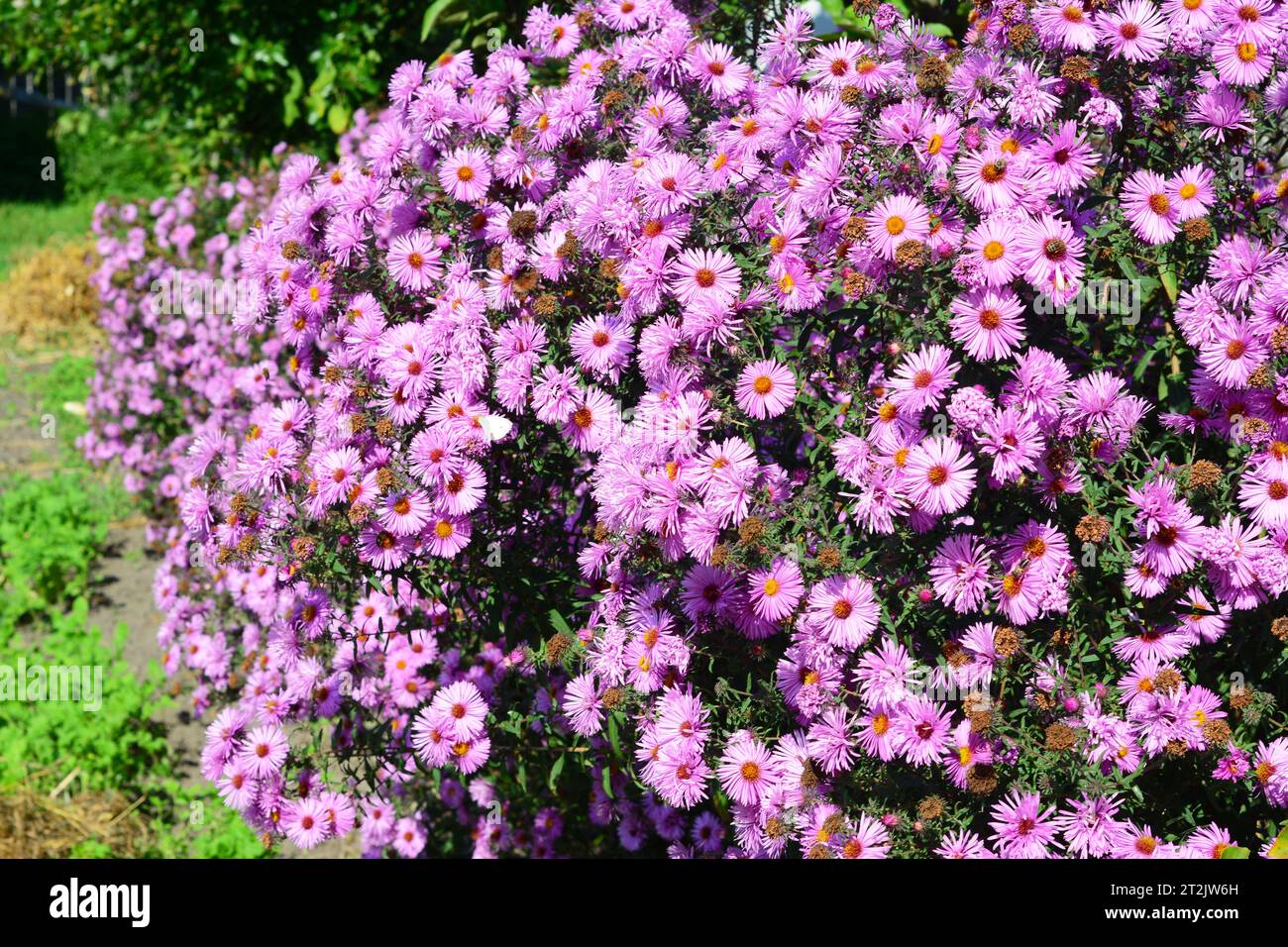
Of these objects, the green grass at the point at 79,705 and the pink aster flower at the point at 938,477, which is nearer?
the pink aster flower at the point at 938,477

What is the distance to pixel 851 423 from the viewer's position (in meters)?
1.99

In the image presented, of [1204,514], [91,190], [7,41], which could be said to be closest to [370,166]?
[1204,514]

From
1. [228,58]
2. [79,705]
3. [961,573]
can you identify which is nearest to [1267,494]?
[961,573]

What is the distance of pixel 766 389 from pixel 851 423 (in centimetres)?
16

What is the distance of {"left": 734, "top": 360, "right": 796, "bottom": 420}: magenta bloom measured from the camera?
1.99m

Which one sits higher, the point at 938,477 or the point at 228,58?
the point at 228,58

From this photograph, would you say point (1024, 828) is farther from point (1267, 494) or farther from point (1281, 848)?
point (1267, 494)

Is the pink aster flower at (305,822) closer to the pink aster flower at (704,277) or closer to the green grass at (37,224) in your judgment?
the pink aster flower at (704,277)

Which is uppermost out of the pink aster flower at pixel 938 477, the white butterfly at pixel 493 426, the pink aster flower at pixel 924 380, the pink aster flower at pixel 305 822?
the pink aster flower at pixel 924 380

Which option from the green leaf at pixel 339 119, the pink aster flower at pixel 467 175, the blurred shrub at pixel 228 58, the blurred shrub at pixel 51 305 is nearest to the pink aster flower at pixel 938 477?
the pink aster flower at pixel 467 175

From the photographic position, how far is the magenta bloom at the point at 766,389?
1989mm

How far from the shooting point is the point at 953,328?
1.90 m

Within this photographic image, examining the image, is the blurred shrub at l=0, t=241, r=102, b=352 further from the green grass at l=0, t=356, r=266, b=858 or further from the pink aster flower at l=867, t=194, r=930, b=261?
the pink aster flower at l=867, t=194, r=930, b=261

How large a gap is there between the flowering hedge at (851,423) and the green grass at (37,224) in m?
10.6
